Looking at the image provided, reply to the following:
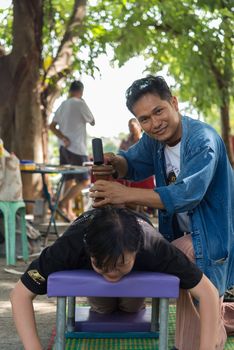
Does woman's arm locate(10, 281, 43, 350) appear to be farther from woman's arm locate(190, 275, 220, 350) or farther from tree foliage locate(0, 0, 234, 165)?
tree foliage locate(0, 0, 234, 165)

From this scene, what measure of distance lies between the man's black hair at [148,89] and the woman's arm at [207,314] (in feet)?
3.16

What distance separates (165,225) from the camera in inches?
151

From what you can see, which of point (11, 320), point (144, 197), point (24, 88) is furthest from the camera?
point (24, 88)

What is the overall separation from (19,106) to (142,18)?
2.57 m

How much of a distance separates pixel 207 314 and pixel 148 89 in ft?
3.64

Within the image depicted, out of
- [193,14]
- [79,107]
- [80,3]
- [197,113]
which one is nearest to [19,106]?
[79,107]

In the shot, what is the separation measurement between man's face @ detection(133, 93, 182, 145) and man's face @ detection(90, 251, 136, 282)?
825 millimetres

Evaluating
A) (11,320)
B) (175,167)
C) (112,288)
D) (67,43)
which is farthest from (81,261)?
(67,43)

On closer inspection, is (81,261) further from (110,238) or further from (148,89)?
(148,89)

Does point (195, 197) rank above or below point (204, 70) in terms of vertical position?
below

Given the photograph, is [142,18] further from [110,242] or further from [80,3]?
[110,242]

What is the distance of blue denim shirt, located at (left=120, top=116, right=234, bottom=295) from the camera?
331cm

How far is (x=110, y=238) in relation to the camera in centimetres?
287

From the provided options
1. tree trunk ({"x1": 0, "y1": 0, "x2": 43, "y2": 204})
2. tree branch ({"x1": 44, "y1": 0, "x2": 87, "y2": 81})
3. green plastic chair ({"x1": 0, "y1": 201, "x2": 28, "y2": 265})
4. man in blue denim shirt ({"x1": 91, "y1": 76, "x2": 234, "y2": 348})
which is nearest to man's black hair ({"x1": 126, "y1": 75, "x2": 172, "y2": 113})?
man in blue denim shirt ({"x1": 91, "y1": 76, "x2": 234, "y2": 348})
